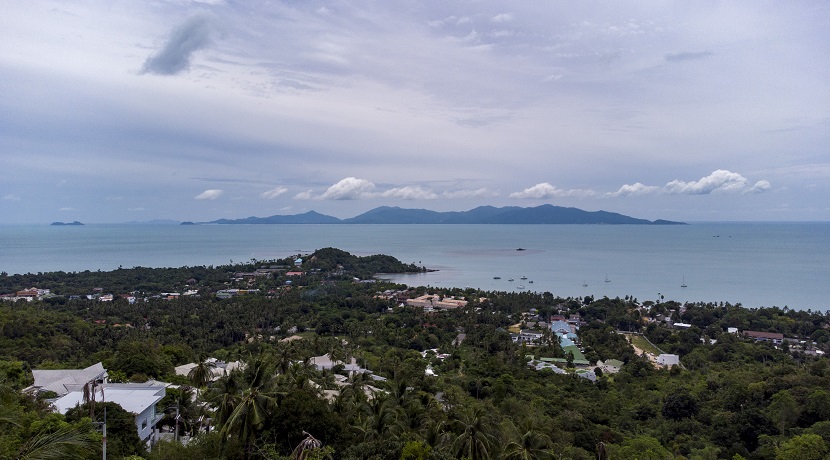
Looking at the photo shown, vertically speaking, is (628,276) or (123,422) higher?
(123,422)

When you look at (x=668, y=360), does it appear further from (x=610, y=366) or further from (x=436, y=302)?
(x=436, y=302)

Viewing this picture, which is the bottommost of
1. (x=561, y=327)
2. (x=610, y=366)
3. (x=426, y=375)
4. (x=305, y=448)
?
(x=610, y=366)

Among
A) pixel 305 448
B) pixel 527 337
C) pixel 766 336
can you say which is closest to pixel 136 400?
pixel 305 448

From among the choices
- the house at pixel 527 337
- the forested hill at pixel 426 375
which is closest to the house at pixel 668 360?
the forested hill at pixel 426 375

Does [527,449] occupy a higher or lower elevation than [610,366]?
higher

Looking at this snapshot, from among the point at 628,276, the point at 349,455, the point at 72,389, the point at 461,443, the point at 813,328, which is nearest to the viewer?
the point at 349,455

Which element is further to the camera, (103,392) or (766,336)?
(766,336)

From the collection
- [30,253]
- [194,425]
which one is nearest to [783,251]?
[194,425]

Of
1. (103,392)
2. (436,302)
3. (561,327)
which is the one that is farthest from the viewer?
(436,302)

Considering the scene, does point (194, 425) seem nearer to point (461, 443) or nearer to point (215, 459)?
point (215, 459)
